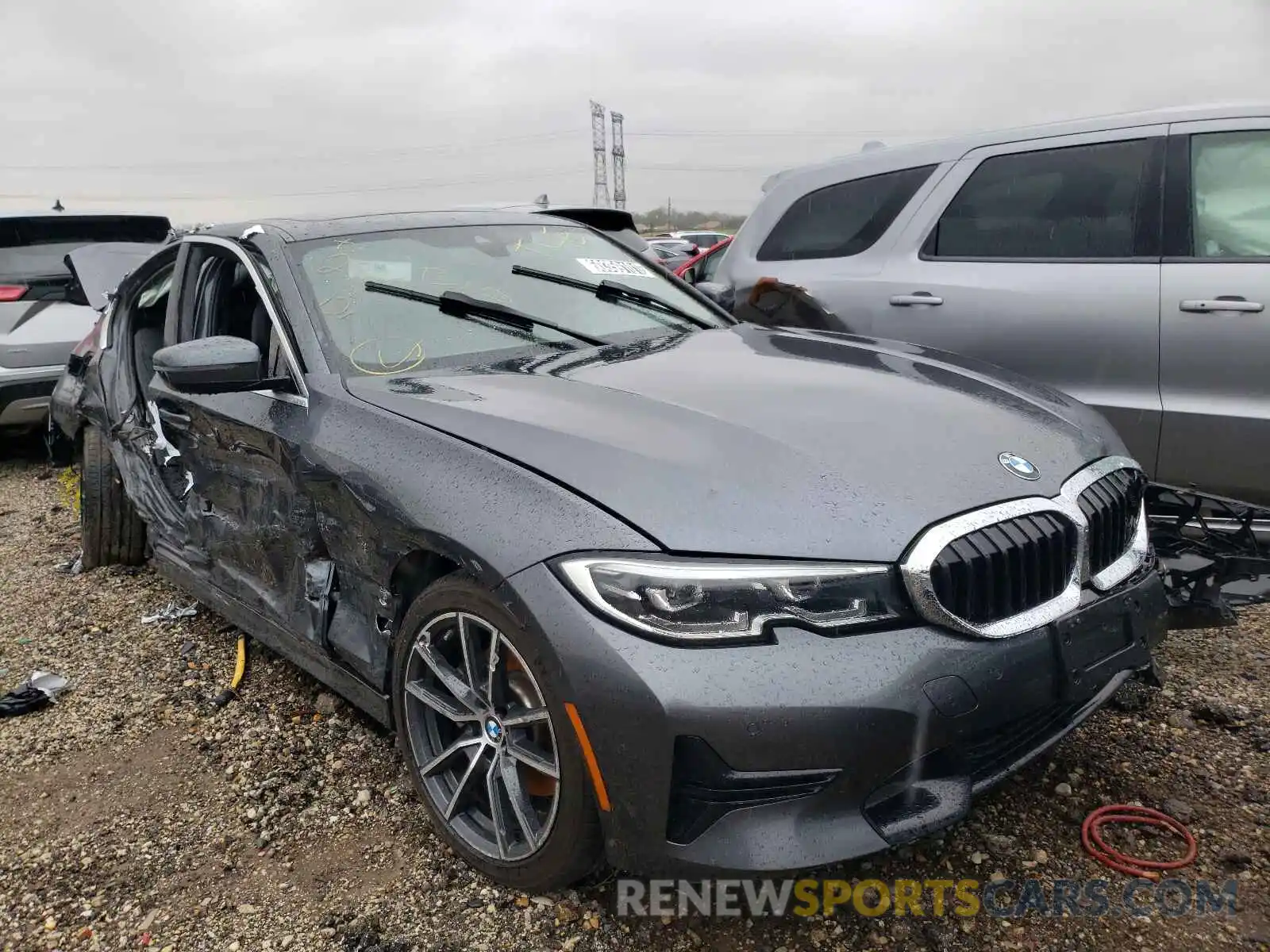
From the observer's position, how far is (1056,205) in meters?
3.77

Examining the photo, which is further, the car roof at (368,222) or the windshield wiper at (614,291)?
the windshield wiper at (614,291)

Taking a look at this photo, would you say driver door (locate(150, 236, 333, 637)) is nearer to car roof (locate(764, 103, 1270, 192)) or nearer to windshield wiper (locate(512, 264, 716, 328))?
windshield wiper (locate(512, 264, 716, 328))

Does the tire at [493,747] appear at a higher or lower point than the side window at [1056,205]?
lower

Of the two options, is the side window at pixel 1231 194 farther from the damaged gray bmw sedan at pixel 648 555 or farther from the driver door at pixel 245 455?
the driver door at pixel 245 455

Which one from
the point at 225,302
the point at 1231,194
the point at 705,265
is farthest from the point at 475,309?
the point at 705,265

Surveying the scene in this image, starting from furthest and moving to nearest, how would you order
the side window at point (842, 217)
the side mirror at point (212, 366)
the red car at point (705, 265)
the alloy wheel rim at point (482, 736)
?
the red car at point (705, 265), the side window at point (842, 217), the side mirror at point (212, 366), the alloy wheel rim at point (482, 736)

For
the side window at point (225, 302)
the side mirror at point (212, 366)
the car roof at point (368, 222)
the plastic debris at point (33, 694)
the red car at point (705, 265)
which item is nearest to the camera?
the side mirror at point (212, 366)

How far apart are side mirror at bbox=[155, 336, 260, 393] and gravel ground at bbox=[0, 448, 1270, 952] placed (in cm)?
116

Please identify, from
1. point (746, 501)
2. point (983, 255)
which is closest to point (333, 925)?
point (746, 501)

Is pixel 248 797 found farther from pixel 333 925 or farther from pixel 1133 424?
pixel 1133 424

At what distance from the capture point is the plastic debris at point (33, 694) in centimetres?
326

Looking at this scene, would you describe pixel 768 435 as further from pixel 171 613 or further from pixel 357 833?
pixel 171 613

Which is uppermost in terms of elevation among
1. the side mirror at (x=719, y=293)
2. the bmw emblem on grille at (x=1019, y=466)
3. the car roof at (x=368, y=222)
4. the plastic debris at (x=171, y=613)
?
the car roof at (x=368, y=222)

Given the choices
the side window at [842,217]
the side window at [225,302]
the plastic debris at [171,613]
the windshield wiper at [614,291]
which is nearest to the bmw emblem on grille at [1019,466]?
the windshield wiper at [614,291]
